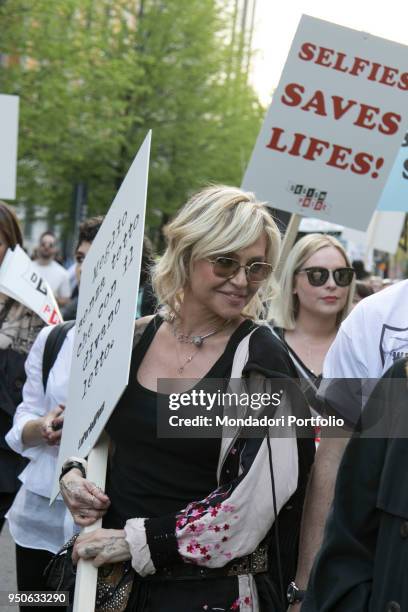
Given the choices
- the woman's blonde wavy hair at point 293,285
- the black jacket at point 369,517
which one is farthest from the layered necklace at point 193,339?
the woman's blonde wavy hair at point 293,285

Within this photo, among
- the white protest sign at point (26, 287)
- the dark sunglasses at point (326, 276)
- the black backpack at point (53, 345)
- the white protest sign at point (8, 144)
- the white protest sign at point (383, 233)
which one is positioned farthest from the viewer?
the white protest sign at point (383, 233)

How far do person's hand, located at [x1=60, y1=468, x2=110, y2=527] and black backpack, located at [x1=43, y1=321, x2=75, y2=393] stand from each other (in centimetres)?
Result: 121

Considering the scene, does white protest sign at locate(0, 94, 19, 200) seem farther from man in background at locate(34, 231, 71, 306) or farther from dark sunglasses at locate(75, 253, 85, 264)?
man in background at locate(34, 231, 71, 306)

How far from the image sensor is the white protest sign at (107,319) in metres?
2.95

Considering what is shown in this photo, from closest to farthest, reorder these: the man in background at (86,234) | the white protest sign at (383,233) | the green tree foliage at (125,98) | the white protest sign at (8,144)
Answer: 1. the man in background at (86,234)
2. the white protest sign at (8,144)
3. the white protest sign at (383,233)
4. the green tree foliage at (125,98)

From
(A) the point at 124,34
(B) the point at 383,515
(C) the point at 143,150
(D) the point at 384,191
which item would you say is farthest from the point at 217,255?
(A) the point at 124,34

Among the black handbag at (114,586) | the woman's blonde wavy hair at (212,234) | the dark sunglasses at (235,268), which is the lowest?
the black handbag at (114,586)

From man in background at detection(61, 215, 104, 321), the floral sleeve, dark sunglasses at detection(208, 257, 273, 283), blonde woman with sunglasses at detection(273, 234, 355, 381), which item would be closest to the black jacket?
the floral sleeve

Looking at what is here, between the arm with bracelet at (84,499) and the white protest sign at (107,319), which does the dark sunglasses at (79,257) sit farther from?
the arm with bracelet at (84,499)

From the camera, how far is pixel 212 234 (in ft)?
10.3

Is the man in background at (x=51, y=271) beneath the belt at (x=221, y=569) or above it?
above

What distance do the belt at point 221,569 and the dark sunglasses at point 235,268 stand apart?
0.72 metres

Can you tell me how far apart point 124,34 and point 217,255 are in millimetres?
24578

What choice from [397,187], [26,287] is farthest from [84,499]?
[397,187]
